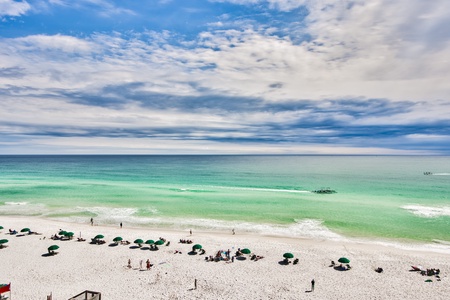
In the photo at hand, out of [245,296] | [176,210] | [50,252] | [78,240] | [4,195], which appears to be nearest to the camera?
[245,296]

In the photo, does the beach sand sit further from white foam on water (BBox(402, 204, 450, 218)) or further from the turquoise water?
white foam on water (BBox(402, 204, 450, 218))

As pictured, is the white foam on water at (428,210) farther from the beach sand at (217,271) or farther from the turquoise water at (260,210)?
the beach sand at (217,271)

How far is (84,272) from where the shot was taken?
26781 mm

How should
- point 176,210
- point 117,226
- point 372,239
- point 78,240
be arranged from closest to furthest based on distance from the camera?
1. point 78,240
2. point 372,239
3. point 117,226
4. point 176,210

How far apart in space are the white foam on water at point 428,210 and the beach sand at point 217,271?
21.4 metres

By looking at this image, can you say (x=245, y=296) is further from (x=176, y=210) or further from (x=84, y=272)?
(x=176, y=210)

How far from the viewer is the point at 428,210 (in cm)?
5469

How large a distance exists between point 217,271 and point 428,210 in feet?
161

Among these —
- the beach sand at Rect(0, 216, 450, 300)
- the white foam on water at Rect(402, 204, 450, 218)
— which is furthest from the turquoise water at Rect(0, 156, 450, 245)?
the beach sand at Rect(0, 216, 450, 300)

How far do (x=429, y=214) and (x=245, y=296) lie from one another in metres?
45.8

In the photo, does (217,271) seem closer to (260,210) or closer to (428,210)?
(260,210)

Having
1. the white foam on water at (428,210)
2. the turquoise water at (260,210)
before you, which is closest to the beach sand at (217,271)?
the turquoise water at (260,210)

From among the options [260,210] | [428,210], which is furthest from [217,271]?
[428,210]

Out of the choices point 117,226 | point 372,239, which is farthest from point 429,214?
point 117,226
